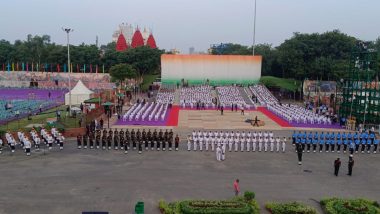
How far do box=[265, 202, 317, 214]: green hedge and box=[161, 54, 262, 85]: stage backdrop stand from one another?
41.4m

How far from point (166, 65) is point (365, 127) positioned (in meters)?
30.4

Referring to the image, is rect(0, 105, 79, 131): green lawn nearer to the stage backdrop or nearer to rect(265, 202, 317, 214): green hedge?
rect(265, 202, 317, 214): green hedge

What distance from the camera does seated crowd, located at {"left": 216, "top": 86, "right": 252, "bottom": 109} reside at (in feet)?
130

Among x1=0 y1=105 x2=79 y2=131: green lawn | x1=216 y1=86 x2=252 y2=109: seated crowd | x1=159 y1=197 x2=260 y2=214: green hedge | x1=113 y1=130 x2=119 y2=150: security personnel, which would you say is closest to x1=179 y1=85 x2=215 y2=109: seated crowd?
x1=216 y1=86 x2=252 y2=109: seated crowd

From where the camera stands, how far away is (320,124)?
98.4ft

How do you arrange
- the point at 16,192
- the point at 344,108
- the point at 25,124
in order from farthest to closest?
the point at 344,108
the point at 25,124
the point at 16,192

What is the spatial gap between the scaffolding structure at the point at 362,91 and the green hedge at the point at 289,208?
1909cm

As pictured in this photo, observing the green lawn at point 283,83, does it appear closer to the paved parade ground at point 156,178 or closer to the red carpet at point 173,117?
the red carpet at point 173,117

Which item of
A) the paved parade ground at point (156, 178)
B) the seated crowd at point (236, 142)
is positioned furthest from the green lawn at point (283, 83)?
the paved parade ground at point (156, 178)

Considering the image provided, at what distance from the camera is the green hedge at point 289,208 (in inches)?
463

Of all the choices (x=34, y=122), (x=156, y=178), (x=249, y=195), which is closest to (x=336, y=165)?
(x=249, y=195)

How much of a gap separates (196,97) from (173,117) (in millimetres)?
→ 10987

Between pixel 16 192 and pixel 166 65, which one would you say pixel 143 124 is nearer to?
pixel 16 192

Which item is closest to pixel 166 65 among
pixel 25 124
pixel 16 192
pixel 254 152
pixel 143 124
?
pixel 143 124
